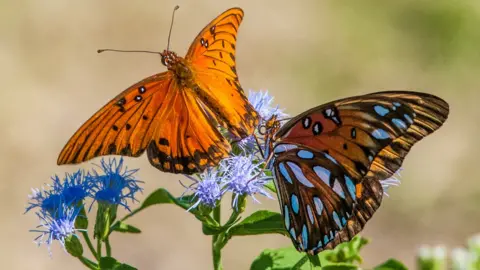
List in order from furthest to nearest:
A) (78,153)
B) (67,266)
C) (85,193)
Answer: (67,266) < (85,193) < (78,153)

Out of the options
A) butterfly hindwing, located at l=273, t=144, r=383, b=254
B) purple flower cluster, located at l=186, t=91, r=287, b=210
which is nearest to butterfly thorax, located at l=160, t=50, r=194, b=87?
purple flower cluster, located at l=186, t=91, r=287, b=210

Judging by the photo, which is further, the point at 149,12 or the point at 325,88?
the point at 149,12

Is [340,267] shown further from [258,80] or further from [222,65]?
[258,80]

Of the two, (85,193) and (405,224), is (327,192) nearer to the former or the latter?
(85,193)

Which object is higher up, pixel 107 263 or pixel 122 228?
pixel 122 228

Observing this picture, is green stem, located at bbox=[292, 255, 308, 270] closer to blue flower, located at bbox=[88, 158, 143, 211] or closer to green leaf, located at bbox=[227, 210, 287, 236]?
green leaf, located at bbox=[227, 210, 287, 236]

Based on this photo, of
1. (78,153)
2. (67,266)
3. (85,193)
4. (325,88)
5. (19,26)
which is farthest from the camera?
(19,26)

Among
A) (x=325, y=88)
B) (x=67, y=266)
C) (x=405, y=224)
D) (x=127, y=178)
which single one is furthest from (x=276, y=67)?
(x=127, y=178)

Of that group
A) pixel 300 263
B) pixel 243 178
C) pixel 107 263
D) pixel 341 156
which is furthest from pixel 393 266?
pixel 107 263
